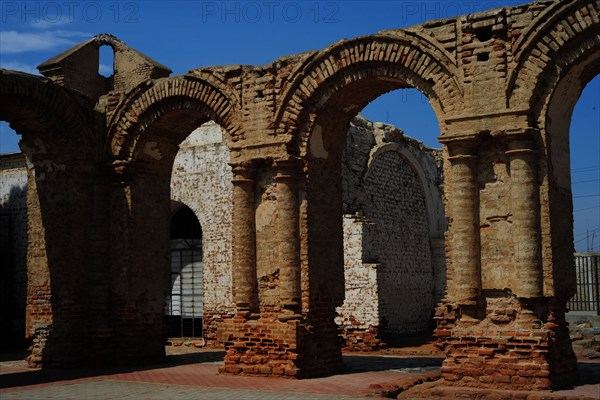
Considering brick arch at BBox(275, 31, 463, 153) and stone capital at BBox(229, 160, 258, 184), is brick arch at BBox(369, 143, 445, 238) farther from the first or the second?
stone capital at BBox(229, 160, 258, 184)

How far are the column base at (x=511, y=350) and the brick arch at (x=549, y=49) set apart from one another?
2.56 meters

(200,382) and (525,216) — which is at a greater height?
(525,216)

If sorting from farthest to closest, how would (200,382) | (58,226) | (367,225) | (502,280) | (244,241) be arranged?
(367,225)
(58,226)
(244,241)
(200,382)
(502,280)

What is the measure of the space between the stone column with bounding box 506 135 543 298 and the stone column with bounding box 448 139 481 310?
0.50m

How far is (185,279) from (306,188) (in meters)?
7.95

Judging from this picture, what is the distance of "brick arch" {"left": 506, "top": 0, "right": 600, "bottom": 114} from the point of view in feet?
30.2

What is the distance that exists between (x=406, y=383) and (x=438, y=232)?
1129cm

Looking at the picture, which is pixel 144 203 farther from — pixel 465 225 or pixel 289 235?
pixel 465 225

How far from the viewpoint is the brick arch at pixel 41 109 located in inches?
477

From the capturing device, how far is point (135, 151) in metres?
13.3

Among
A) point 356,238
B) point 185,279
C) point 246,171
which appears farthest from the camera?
point 185,279

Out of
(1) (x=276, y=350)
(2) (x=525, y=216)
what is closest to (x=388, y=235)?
(1) (x=276, y=350)

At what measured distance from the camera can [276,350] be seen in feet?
35.7

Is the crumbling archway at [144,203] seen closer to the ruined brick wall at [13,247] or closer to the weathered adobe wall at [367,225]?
the weathered adobe wall at [367,225]
